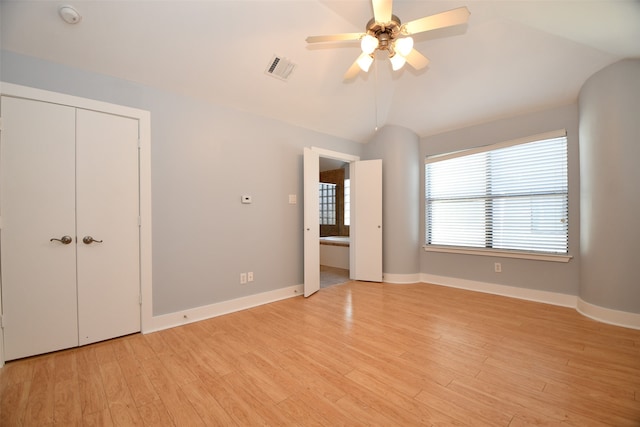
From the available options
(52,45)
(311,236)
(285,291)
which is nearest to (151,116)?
(52,45)

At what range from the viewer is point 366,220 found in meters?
4.41

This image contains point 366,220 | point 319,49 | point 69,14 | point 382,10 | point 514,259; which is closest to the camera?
point 382,10

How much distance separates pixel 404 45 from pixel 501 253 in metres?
3.14

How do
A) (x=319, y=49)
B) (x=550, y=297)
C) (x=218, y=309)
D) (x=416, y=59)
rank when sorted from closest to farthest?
1. (x=416, y=59)
2. (x=319, y=49)
3. (x=218, y=309)
4. (x=550, y=297)

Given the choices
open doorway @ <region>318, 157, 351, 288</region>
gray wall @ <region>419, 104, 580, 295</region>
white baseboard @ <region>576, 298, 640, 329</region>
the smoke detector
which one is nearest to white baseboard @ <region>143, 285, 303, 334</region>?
open doorway @ <region>318, 157, 351, 288</region>

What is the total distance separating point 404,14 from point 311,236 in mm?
2803

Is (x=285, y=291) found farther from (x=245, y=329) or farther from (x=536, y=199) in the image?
(x=536, y=199)

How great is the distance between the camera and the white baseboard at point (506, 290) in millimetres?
3118

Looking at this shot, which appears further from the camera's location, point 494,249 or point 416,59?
point 494,249

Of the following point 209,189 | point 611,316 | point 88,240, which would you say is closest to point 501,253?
point 611,316

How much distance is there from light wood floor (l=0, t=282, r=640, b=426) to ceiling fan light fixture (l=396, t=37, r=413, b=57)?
7.93 ft

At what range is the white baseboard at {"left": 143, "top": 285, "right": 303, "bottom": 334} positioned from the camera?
258cm

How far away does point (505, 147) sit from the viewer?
3553 mm

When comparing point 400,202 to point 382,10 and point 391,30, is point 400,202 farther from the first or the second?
point 382,10
